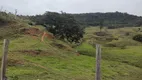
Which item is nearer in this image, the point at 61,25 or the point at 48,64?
the point at 48,64

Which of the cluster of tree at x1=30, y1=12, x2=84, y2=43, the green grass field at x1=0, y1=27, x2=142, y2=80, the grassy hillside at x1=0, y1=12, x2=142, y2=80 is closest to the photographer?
the green grass field at x1=0, y1=27, x2=142, y2=80

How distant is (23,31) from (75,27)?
38.5ft

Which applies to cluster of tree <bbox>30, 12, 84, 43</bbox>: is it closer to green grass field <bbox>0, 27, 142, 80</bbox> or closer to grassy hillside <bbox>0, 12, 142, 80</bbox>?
grassy hillside <bbox>0, 12, 142, 80</bbox>

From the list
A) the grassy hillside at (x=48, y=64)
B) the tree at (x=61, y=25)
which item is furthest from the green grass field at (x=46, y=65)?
the tree at (x=61, y=25)

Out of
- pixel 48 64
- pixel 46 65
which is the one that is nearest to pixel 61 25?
pixel 48 64

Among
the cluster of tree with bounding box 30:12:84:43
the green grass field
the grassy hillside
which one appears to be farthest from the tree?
the green grass field

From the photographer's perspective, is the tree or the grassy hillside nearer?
the grassy hillside

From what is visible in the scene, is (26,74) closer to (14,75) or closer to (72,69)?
(14,75)

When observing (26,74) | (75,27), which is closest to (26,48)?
(26,74)

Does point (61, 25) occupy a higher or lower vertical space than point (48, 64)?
higher

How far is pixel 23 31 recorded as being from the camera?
40.7m

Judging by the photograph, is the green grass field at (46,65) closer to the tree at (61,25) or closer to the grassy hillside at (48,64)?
the grassy hillside at (48,64)

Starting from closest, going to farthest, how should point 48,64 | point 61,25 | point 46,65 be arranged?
point 46,65 → point 48,64 → point 61,25

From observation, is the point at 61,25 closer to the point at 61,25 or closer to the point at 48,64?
the point at 61,25
